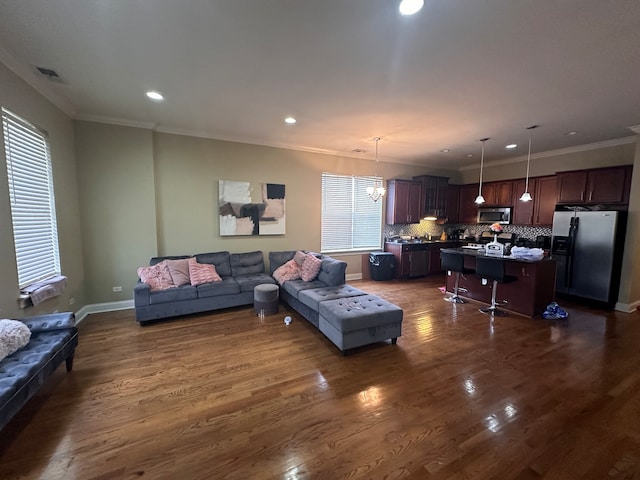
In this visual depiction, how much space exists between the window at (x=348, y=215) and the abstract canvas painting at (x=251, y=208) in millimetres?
1117

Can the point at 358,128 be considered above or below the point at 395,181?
above

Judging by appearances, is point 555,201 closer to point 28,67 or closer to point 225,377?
point 225,377

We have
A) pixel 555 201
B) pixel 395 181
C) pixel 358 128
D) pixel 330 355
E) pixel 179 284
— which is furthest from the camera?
pixel 395 181

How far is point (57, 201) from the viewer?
3.31 m

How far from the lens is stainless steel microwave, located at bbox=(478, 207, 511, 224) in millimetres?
6113

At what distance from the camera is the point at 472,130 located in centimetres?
421

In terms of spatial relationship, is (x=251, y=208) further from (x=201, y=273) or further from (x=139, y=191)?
(x=139, y=191)

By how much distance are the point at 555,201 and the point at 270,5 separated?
249 inches

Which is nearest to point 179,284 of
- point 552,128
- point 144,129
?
point 144,129

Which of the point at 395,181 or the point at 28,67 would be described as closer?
the point at 28,67

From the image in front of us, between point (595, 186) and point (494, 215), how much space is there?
1.85 m

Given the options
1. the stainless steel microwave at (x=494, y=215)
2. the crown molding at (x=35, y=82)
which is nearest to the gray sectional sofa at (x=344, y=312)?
the crown molding at (x=35, y=82)

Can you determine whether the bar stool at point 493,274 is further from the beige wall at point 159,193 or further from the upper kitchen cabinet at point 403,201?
the beige wall at point 159,193

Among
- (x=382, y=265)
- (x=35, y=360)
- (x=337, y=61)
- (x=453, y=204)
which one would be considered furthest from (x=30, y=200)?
(x=453, y=204)
